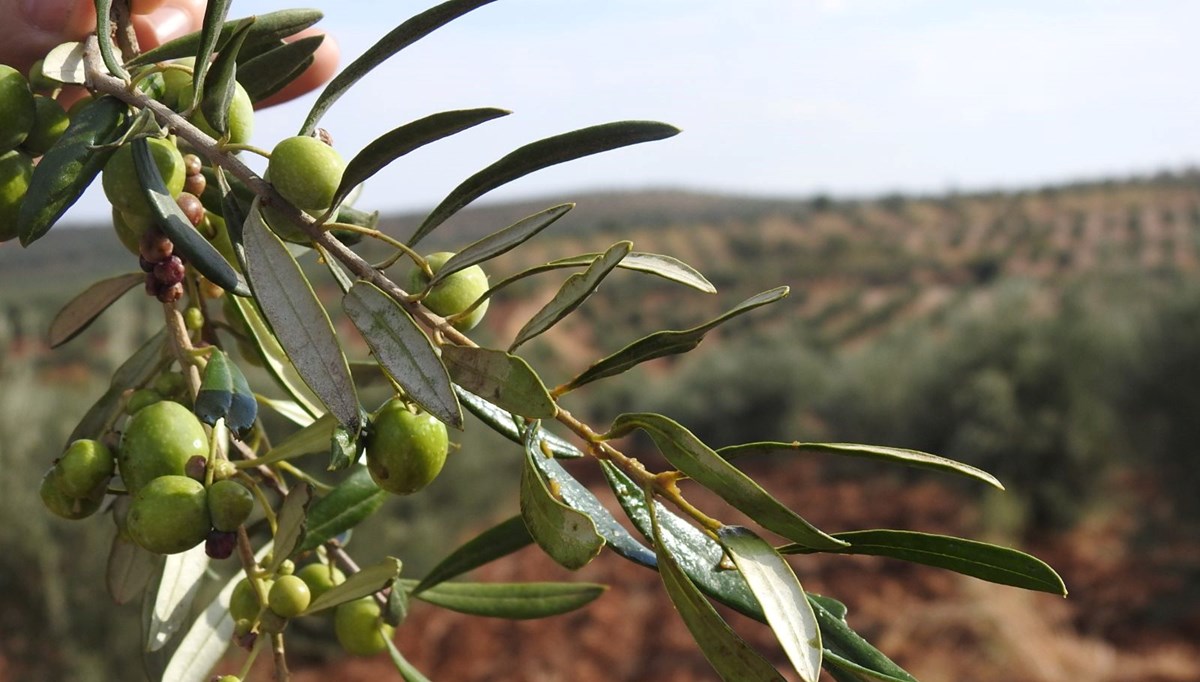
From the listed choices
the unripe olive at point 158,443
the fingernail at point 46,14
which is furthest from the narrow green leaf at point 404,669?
the fingernail at point 46,14

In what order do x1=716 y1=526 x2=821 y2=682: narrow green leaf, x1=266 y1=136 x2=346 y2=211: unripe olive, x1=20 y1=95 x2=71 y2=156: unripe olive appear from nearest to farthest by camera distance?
x1=716 y1=526 x2=821 y2=682: narrow green leaf
x1=266 y1=136 x2=346 y2=211: unripe olive
x1=20 y1=95 x2=71 y2=156: unripe olive

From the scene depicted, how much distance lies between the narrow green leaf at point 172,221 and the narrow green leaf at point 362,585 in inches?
7.7

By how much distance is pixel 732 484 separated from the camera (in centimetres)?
49

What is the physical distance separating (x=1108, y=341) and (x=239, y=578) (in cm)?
908

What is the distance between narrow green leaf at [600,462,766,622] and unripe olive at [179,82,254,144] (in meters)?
0.34

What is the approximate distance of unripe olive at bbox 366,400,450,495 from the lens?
1.81 ft

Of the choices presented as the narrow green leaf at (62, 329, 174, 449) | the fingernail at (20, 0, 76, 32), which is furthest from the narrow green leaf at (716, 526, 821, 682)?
the fingernail at (20, 0, 76, 32)

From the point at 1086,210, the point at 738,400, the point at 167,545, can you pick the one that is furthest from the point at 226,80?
the point at 1086,210

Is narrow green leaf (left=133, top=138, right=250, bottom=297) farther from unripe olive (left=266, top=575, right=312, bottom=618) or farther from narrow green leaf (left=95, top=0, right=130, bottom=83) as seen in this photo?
unripe olive (left=266, top=575, right=312, bottom=618)

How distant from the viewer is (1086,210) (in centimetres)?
3164

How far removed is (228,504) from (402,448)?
119mm

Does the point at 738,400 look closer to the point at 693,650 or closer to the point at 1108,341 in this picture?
the point at 1108,341

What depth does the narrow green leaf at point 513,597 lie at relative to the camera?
0.77 m

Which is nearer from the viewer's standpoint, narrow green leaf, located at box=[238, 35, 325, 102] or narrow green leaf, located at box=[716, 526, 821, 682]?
narrow green leaf, located at box=[716, 526, 821, 682]
